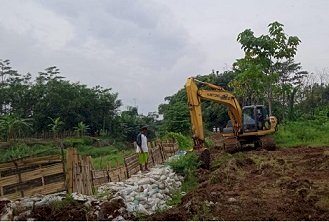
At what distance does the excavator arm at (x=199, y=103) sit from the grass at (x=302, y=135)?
4.13 m

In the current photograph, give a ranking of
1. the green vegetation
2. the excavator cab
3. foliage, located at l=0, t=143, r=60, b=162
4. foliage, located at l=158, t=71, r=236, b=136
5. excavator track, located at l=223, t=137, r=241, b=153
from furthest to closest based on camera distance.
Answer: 1. foliage, located at l=158, t=71, r=236, b=136
2. foliage, located at l=0, t=143, r=60, b=162
3. the excavator cab
4. excavator track, located at l=223, t=137, r=241, b=153
5. the green vegetation

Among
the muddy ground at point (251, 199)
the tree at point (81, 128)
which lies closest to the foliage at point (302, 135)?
the muddy ground at point (251, 199)

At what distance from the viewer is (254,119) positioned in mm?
19391

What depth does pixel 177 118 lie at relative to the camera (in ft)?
121

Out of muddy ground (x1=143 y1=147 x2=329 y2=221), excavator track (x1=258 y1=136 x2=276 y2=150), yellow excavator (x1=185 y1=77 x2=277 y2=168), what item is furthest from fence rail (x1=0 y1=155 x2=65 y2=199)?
excavator track (x1=258 y1=136 x2=276 y2=150)

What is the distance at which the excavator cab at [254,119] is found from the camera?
63.4ft

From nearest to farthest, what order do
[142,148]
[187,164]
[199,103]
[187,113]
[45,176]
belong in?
1. [45,176]
2. [187,164]
3. [142,148]
4. [199,103]
5. [187,113]

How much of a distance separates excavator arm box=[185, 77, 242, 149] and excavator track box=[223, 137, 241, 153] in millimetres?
413

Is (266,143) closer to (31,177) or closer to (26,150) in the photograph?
(31,177)

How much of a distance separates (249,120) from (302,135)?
18.6 feet

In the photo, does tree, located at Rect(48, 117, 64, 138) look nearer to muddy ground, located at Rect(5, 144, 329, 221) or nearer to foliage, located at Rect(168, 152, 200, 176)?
foliage, located at Rect(168, 152, 200, 176)

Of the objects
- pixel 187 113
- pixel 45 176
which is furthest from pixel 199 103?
pixel 187 113

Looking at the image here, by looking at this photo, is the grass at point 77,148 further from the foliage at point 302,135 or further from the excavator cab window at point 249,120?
the excavator cab window at point 249,120

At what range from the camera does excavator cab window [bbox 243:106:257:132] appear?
1933 cm
